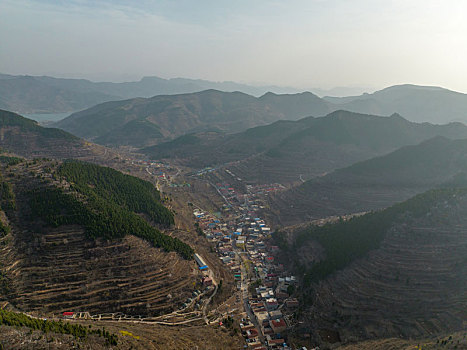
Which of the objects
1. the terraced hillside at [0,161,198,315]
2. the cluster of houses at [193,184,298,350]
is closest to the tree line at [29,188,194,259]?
the terraced hillside at [0,161,198,315]

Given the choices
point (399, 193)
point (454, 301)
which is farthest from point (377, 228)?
point (399, 193)

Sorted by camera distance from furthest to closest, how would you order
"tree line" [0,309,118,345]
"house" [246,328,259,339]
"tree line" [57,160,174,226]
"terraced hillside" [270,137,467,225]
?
"terraced hillside" [270,137,467,225] → "tree line" [57,160,174,226] → "house" [246,328,259,339] → "tree line" [0,309,118,345]

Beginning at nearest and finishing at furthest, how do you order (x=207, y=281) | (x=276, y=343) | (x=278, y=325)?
(x=276, y=343) → (x=278, y=325) → (x=207, y=281)

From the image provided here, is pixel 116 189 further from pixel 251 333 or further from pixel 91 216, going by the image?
pixel 251 333

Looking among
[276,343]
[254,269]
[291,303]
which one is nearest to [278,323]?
[276,343]

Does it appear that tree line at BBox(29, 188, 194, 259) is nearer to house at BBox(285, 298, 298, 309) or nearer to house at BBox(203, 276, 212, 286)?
house at BBox(203, 276, 212, 286)

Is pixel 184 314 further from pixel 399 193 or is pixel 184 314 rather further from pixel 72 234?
pixel 399 193
